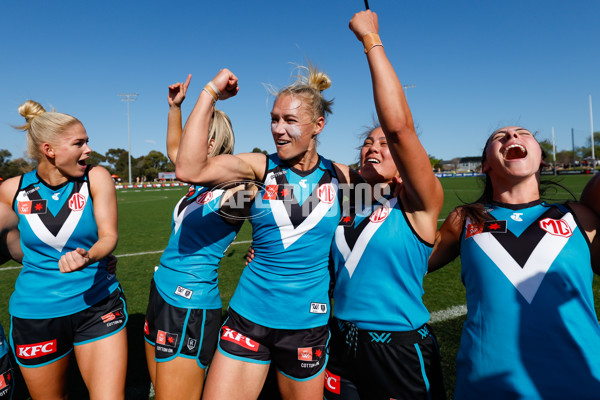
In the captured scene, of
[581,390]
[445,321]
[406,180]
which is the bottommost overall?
[445,321]

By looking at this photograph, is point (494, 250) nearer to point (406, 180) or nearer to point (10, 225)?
point (406, 180)

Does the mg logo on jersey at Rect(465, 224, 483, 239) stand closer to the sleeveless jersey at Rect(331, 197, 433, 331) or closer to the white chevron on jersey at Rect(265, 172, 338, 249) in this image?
the sleeveless jersey at Rect(331, 197, 433, 331)

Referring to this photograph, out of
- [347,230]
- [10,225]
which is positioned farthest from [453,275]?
[10,225]

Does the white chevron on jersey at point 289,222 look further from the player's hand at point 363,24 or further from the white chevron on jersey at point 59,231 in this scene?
the white chevron on jersey at point 59,231

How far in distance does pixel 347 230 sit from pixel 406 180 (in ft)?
1.90

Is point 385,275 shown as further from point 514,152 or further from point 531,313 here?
point 514,152

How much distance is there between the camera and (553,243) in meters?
1.85

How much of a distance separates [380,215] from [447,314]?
3364 millimetres

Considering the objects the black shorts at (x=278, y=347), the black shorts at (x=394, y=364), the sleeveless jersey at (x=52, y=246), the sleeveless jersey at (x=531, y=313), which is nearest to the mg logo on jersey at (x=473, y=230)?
the sleeveless jersey at (x=531, y=313)

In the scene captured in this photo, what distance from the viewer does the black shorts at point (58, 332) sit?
257 centimetres

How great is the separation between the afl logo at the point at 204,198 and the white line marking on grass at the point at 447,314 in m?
3.43

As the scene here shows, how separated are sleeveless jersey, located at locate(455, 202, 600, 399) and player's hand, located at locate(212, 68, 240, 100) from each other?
167 cm

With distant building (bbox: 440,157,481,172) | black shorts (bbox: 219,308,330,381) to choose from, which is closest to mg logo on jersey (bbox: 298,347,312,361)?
black shorts (bbox: 219,308,330,381)

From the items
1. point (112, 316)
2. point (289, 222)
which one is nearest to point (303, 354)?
point (289, 222)
